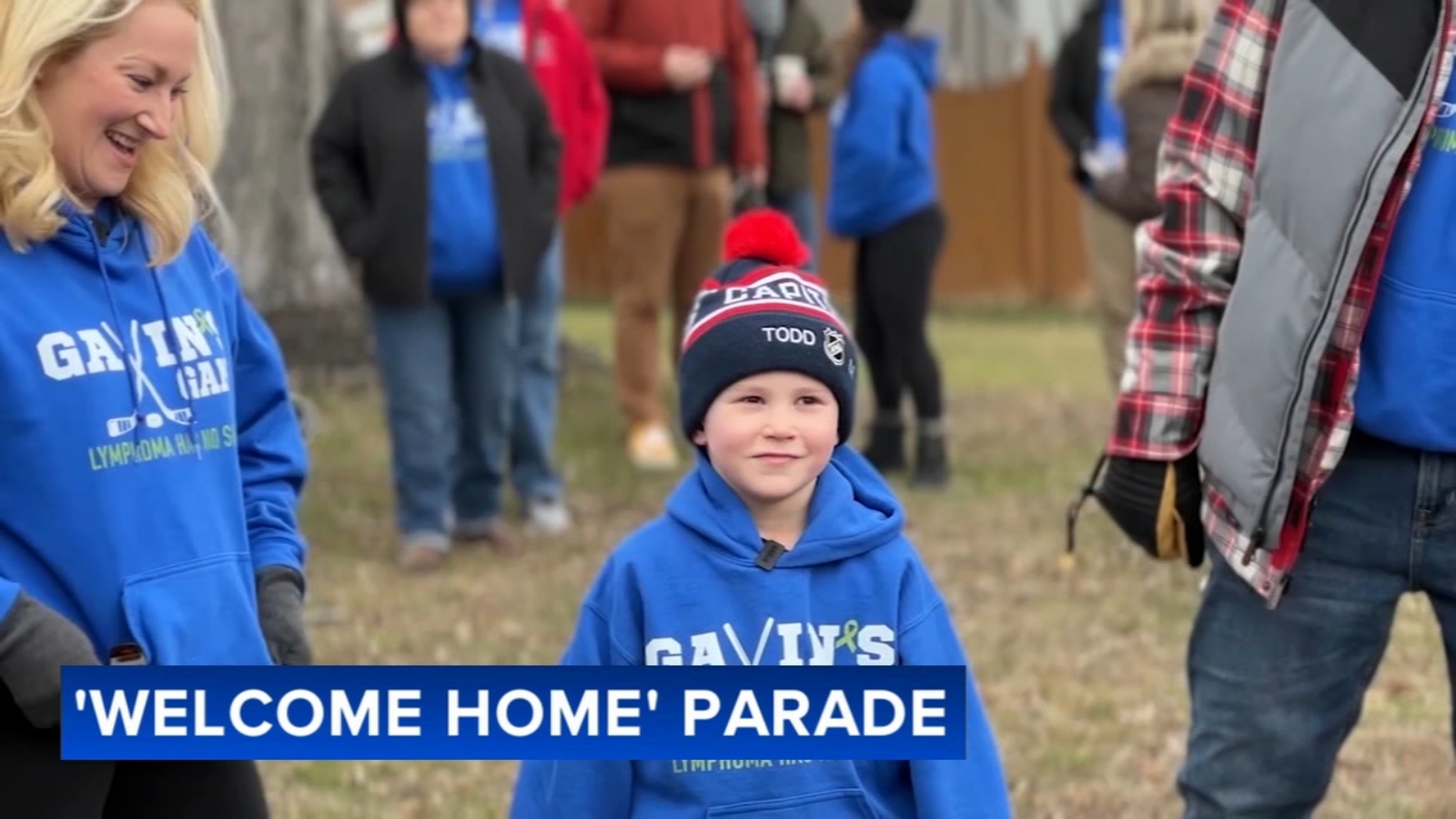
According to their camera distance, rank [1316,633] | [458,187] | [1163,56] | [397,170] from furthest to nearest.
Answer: [458,187]
[397,170]
[1163,56]
[1316,633]

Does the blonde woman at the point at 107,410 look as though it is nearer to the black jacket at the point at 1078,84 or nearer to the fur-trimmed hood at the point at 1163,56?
the fur-trimmed hood at the point at 1163,56

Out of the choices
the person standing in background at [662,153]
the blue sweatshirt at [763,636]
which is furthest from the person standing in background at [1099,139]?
the blue sweatshirt at [763,636]

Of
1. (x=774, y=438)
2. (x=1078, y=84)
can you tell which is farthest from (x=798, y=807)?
(x=1078, y=84)

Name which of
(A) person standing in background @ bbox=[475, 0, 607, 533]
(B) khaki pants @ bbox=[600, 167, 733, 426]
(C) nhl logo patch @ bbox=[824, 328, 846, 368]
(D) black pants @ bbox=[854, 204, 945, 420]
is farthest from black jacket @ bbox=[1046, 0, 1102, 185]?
(C) nhl logo patch @ bbox=[824, 328, 846, 368]

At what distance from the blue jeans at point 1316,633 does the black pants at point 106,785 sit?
4.81 ft

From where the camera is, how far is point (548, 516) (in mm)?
8773

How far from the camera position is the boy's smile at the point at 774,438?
337 cm

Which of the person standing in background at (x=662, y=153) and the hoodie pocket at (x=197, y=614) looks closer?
Answer: the hoodie pocket at (x=197, y=614)

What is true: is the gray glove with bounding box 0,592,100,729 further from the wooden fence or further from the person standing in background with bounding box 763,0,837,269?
the wooden fence

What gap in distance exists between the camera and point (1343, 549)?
3.71 meters

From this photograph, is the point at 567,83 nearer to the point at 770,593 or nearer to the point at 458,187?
the point at 458,187

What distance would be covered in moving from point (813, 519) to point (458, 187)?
15.4 feet

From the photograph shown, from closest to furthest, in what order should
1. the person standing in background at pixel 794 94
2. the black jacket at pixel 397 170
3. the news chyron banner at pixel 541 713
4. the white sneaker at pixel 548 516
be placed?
the news chyron banner at pixel 541 713, the black jacket at pixel 397 170, the white sneaker at pixel 548 516, the person standing in background at pixel 794 94

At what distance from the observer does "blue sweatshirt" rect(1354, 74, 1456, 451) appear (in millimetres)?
3562
